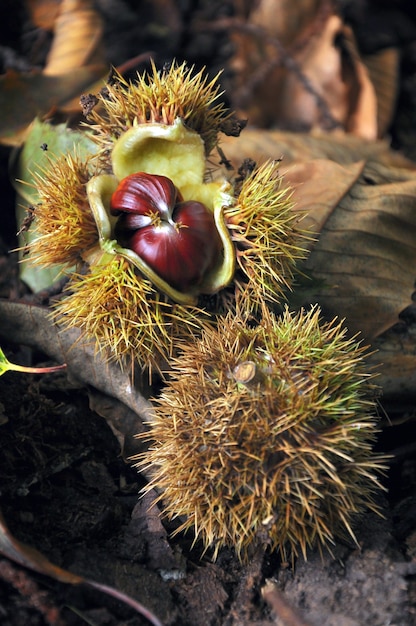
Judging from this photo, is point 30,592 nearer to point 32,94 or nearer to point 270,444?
point 270,444

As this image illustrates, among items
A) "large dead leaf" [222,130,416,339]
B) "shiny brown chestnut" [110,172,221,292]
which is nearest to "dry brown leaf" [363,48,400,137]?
"large dead leaf" [222,130,416,339]

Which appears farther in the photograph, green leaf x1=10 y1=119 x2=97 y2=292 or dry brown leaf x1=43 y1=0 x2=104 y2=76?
dry brown leaf x1=43 y1=0 x2=104 y2=76

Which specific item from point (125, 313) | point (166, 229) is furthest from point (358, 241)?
point (125, 313)

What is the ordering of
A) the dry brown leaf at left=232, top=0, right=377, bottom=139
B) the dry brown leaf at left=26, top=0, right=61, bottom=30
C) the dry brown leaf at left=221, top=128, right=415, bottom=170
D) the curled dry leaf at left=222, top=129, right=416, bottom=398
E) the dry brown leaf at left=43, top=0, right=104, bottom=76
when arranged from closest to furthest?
the curled dry leaf at left=222, top=129, right=416, bottom=398
the dry brown leaf at left=221, top=128, right=415, bottom=170
the dry brown leaf at left=43, top=0, right=104, bottom=76
the dry brown leaf at left=26, top=0, right=61, bottom=30
the dry brown leaf at left=232, top=0, right=377, bottom=139

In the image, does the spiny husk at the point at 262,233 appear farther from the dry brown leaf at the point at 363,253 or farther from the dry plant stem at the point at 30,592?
the dry plant stem at the point at 30,592

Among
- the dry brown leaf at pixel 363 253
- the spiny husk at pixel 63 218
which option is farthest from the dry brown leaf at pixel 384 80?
the spiny husk at pixel 63 218

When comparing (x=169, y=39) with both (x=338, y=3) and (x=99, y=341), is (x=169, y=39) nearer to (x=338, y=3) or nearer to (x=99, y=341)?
(x=338, y=3)

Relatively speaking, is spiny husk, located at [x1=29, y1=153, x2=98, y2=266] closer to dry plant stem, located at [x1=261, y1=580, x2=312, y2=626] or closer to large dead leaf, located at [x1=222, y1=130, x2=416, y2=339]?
large dead leaf, located at [x1=222, y1=130, x2=416, y2=339]
